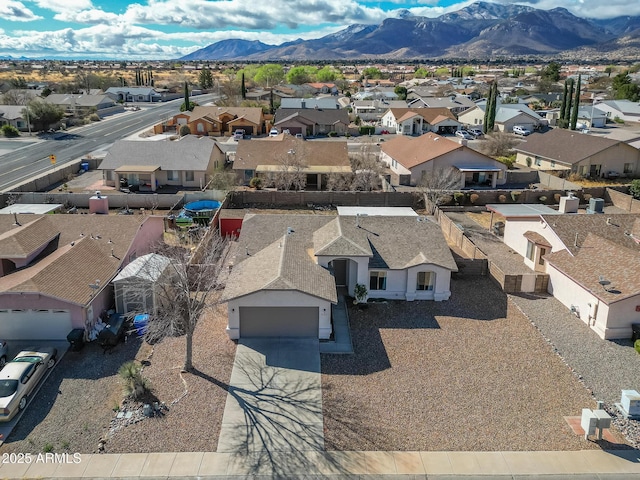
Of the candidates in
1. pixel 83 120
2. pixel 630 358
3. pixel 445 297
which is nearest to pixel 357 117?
pixel 83 120

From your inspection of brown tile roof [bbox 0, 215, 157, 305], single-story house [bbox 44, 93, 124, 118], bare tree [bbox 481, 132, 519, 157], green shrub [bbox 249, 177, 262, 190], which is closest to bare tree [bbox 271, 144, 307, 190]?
green shrub [bbox 249, 177, 262, 190]

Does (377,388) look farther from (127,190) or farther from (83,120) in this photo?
(83,120)

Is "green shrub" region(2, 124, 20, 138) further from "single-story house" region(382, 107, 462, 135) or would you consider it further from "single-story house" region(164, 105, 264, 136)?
"single-story house" region(382, 107, 462, 135)

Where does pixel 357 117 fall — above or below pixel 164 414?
above

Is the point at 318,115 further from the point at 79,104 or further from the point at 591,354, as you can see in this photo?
the point at 591,354

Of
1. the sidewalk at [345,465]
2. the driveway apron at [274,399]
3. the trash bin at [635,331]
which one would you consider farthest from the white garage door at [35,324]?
the trash bin at [635,331]

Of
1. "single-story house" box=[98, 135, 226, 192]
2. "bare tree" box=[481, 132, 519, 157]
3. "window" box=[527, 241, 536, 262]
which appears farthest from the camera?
"bare tree" box=[481, 132, 519, 157]
